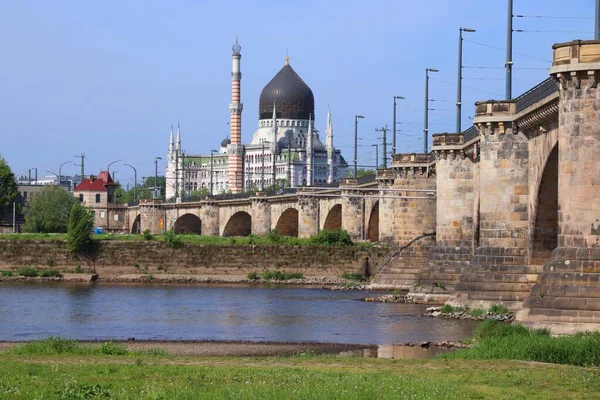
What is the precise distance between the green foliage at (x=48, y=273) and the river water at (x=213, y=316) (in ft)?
25.9

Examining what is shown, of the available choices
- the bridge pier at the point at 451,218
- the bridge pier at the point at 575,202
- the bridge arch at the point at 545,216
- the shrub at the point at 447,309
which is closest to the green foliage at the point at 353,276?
the bridge pier at the point at 451,218

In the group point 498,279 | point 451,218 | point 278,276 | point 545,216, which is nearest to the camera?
point 545,216

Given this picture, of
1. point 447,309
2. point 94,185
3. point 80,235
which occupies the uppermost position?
point 94,185

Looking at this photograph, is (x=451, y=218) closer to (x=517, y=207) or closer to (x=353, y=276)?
(x=517, y=207)

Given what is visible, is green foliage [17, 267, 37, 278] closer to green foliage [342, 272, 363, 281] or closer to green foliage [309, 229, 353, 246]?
green foliage [309, 229, 353, 246]

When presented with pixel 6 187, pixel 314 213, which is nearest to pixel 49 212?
pixel 6 187

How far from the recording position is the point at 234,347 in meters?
43.6

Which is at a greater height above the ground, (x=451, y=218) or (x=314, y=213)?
(x=451, y=218)

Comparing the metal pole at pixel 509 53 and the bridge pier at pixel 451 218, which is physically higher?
the metal pole at pixel 509 53

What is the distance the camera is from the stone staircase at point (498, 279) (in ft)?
170

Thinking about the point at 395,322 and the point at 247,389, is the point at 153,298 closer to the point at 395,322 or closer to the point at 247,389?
the point at 395,322

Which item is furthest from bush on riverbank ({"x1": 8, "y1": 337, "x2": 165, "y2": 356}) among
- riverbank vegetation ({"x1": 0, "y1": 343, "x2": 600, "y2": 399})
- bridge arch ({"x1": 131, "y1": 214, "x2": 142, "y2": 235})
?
bridge arch ({"x1": 131, "y1": 214, "x2": 142, "y2": 235})

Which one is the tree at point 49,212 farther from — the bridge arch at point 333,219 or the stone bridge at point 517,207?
the stone bridge at point 517,207

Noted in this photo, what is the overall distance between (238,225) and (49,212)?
2241 centimetres
